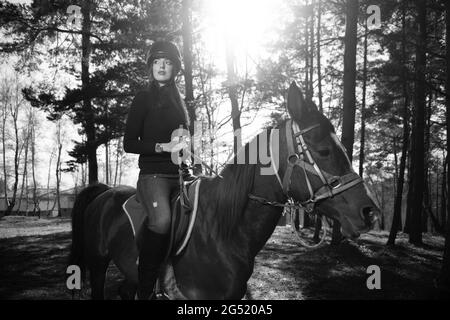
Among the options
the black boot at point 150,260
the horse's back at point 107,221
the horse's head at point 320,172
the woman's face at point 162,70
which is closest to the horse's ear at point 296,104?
the horse's head at point 320,172

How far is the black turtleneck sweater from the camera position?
380cm

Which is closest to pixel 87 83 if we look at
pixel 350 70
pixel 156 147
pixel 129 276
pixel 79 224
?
pixel 350 70

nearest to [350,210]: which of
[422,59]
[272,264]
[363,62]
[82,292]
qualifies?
[82,292]

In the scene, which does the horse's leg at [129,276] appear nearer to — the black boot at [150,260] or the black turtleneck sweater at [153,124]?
the black boot at [150,260]

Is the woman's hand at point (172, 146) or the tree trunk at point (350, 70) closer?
the woman's hand at point (172, 146)

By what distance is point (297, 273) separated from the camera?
35.1ft

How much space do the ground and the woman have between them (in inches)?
127

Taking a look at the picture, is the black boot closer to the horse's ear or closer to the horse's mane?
the horse's mane

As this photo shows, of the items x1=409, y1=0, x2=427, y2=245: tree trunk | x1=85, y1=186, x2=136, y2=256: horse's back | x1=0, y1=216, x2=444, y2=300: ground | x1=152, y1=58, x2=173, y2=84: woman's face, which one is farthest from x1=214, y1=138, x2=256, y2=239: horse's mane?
x1=409, y1=0, x2=427, y2=245: tree trunk

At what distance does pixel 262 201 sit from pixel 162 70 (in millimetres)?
1959

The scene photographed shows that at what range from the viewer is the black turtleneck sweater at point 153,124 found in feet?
12.5

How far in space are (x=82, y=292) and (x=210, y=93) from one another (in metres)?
11.1

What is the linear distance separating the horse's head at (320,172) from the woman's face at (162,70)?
1.58m
